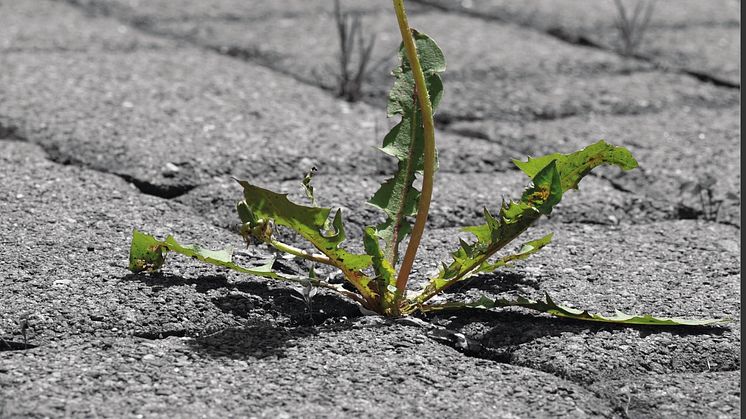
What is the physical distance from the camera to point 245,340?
1420 mm

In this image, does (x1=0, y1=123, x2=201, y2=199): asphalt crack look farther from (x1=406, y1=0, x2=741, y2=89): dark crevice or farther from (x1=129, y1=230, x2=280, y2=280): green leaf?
(x1=406, y1=0, x2=741, y2=89): dark crevice

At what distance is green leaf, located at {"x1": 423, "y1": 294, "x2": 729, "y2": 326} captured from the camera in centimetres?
148

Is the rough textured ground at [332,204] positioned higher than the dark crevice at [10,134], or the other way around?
the rough textured ground at [332,204]

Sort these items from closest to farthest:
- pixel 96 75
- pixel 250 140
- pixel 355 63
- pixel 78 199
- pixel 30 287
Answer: pixel 30 287 → pixel 78 199 → pixel 250 140 → pixel 96 75 → pixel 355 63

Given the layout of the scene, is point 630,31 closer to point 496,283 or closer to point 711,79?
point 711,79

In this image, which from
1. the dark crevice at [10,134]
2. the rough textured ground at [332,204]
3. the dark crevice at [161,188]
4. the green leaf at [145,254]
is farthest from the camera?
the dark crevice at [10,134]

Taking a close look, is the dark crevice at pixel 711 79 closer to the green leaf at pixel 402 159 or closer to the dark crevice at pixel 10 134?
the green leaf at pixel 402 159

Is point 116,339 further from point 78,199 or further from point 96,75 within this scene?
point 96,75

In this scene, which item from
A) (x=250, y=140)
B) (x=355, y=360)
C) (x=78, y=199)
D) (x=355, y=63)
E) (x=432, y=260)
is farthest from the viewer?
(x=355, y=63)

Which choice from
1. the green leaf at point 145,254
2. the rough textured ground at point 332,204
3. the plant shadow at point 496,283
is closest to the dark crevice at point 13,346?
the rough textured ground at point 332,204

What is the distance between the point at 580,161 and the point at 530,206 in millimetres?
109

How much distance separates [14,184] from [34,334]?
1.96 ft

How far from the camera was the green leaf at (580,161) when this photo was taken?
4.92 feet

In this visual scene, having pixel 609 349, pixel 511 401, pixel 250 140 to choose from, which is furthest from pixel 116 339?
pixel 250 140
